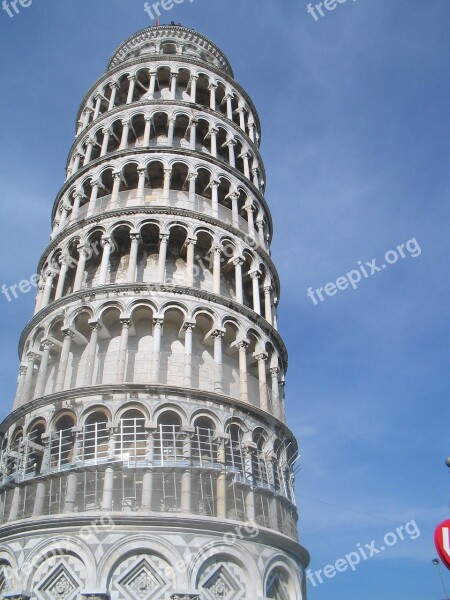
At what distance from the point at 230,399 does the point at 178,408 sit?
1808mm

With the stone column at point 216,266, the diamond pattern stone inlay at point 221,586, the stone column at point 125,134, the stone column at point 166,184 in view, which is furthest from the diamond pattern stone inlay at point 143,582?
the stone column at point 125,134

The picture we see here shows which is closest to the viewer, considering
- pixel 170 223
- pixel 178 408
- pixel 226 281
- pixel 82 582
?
pixel 82 582

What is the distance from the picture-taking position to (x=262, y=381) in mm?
21641

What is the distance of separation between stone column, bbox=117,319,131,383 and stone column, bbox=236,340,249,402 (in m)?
4.16

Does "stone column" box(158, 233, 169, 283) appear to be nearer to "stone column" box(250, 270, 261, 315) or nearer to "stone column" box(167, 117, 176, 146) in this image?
"stone column" box(250, 270, 261, 315)

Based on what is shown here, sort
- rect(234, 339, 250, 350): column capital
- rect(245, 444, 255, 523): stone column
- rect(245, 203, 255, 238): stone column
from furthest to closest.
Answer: rect(245, 203, 255, 238): stone column → rect(234, 339, 250, 350): column capital → rect(245, 444, 255, 523): stone column

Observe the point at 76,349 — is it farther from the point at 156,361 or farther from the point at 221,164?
the point at 221,164

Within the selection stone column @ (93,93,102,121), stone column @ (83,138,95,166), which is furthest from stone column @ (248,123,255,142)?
stone column @ (83,138,95,166)

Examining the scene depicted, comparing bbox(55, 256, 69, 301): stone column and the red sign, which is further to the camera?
bbox(55, 256, 69, 301): stone column

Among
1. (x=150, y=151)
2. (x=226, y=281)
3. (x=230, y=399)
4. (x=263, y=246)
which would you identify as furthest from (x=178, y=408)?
(x=150, y=151)

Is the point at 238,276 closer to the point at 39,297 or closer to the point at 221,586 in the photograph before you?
the point at 39,297

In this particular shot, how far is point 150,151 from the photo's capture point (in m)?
26.5

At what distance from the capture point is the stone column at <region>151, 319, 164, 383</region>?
19.3 meters

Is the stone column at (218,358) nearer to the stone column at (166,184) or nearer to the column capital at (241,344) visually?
the column capital at (241,344)
